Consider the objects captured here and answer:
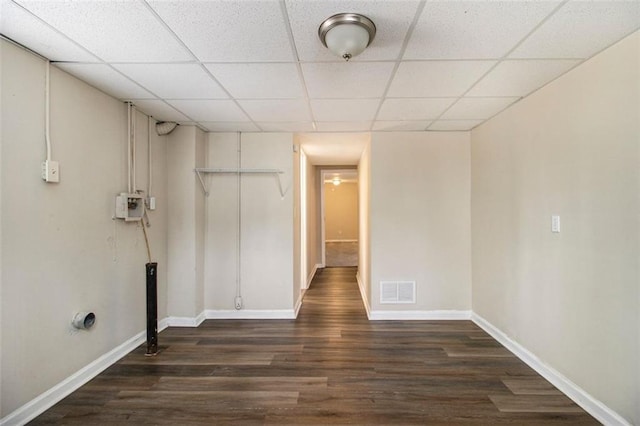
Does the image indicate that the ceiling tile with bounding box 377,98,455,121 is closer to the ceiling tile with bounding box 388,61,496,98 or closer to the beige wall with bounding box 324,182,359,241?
the ceiling tile with bounding box 388,61,496,98

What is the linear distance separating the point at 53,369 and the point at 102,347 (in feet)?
1.45

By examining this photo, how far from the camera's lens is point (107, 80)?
87.0 inches

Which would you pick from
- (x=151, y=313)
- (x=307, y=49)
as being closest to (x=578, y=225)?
(x=307, y=49)

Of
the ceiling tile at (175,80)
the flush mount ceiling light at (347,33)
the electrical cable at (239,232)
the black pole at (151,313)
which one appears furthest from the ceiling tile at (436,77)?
the black pole at (151,313)

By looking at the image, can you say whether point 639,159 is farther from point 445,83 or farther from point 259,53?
point 259,53

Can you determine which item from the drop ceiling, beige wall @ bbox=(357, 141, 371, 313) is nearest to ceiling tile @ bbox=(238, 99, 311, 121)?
the drop ceiling

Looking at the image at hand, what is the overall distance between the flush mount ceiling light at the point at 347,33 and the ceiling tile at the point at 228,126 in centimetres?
180

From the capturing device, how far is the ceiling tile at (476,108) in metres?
2.58

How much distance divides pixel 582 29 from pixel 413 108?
129 cm

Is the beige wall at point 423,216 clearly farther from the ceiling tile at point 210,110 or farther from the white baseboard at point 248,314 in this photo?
the ceiling tile at point 210,110

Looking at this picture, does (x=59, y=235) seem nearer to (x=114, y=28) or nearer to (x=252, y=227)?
(x=114, y=28)

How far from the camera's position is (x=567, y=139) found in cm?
207

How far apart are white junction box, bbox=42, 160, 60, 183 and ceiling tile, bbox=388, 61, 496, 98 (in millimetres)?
2363

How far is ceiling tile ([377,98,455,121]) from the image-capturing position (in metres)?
2.58
